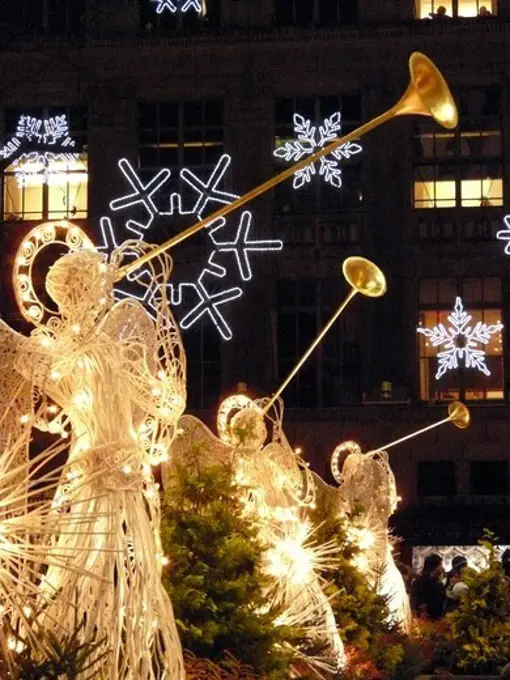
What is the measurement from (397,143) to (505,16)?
12.8 ft

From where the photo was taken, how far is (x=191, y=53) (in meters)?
39.3

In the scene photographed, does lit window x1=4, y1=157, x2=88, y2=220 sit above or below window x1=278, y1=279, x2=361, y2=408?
above

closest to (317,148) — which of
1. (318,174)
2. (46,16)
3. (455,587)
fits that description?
(318,174)

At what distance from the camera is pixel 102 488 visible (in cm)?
863

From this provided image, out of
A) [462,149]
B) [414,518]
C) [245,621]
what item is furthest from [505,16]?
[245,621]

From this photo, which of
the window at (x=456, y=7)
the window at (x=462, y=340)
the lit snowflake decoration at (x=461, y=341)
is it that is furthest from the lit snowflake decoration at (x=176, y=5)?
the lit snowflake decoration at (x=461, y=341)

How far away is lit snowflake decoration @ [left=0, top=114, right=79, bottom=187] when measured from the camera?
125ft

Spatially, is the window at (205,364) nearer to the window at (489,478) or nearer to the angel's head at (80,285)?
the window at (489,478)

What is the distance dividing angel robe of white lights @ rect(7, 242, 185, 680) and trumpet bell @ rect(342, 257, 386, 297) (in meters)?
5.57

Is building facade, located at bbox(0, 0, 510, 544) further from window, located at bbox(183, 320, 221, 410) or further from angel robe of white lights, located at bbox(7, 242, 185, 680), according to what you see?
angel robe of white lights, located at bbox(7, 242, 185, 680)

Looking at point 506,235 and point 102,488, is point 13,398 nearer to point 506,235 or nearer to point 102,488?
point 102,488

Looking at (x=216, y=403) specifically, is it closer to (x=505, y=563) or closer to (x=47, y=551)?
(x=505, y=563)

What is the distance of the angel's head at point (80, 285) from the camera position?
8695 millimetres

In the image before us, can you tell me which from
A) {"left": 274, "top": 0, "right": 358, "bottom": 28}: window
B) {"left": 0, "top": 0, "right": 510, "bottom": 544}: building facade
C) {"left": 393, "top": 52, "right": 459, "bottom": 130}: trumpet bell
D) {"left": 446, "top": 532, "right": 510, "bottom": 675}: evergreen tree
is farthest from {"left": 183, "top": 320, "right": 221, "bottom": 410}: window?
{"left": 393, "top": 52, "right": 459, "bottom": 130}: trumpet bell
